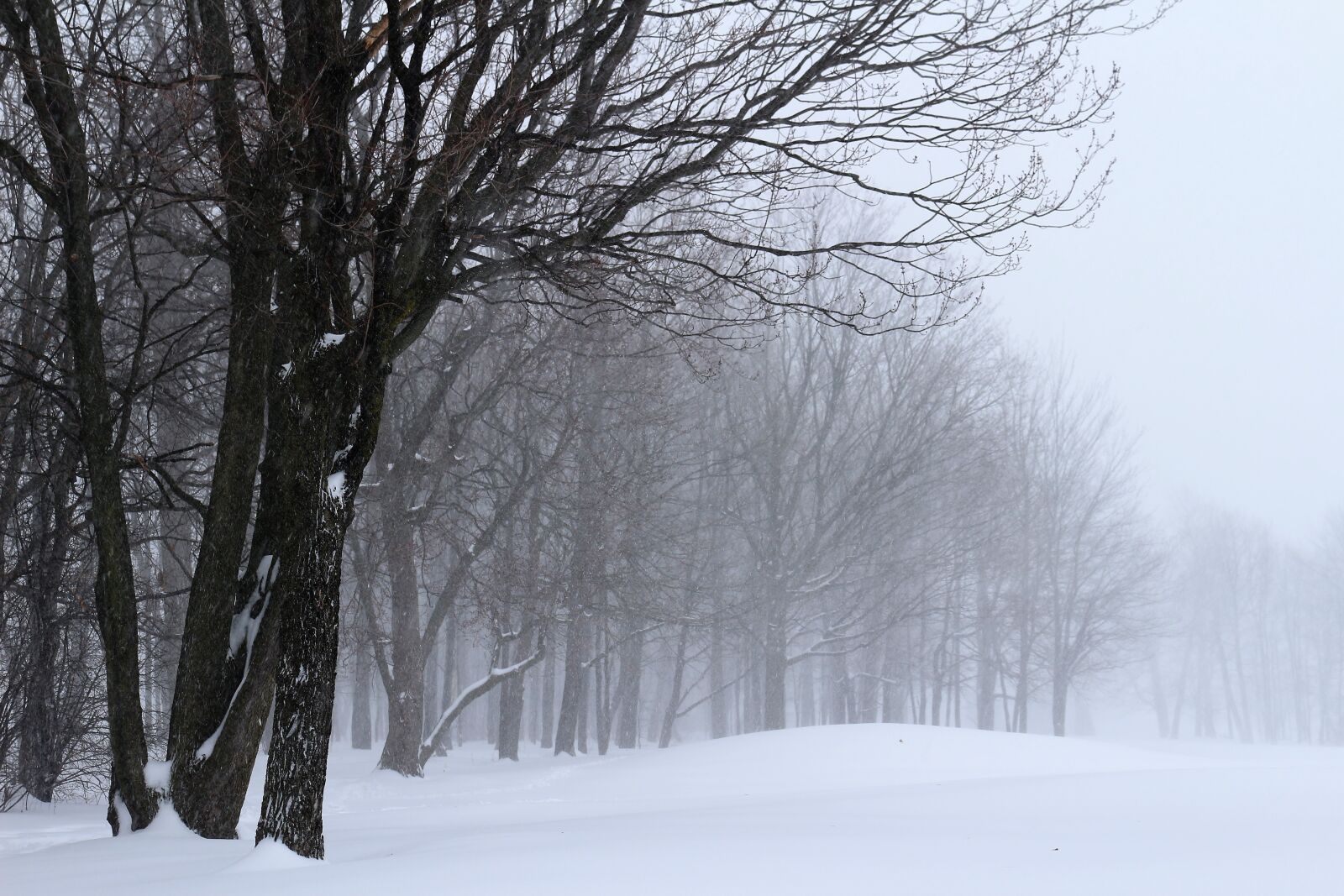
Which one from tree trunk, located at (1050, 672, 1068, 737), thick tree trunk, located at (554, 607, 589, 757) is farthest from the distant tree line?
tree trunk, located at (1050, 672, 1068, 737)

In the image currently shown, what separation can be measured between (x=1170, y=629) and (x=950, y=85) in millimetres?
47087

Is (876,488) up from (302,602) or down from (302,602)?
up

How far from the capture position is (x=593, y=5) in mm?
6512

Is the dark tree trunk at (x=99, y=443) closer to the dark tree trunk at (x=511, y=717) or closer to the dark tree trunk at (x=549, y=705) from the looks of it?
the dark tree trunk at (x=511, y=717)

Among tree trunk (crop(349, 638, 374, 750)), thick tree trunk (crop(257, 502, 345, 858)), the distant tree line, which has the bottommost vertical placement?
tree trunk (crop(349, 638, 374, 750))

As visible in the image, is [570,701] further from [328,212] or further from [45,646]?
[328,212]

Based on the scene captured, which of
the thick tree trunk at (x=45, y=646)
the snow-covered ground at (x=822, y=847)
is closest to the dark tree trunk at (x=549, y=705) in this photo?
the thick tree trunk at (x=45, y=646)

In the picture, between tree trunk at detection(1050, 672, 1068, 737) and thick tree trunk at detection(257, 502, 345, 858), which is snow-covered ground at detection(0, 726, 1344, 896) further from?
tree trunk at detection(1050, 672, 1068, 737)

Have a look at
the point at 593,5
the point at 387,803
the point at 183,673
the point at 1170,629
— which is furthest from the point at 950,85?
the point at 1170,629

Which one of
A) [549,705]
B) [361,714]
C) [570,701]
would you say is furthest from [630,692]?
[361,714]

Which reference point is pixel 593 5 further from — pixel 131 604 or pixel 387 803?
pixel 387 803

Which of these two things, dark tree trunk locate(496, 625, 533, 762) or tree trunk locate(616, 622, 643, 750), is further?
tree trunk locate(616, 622, 643, 750)

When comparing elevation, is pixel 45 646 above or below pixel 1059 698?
above

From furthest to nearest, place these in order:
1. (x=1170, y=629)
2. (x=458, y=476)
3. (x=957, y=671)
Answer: (x=1170, y=629) < (x=957, y=671) < (x=458, y=476)
